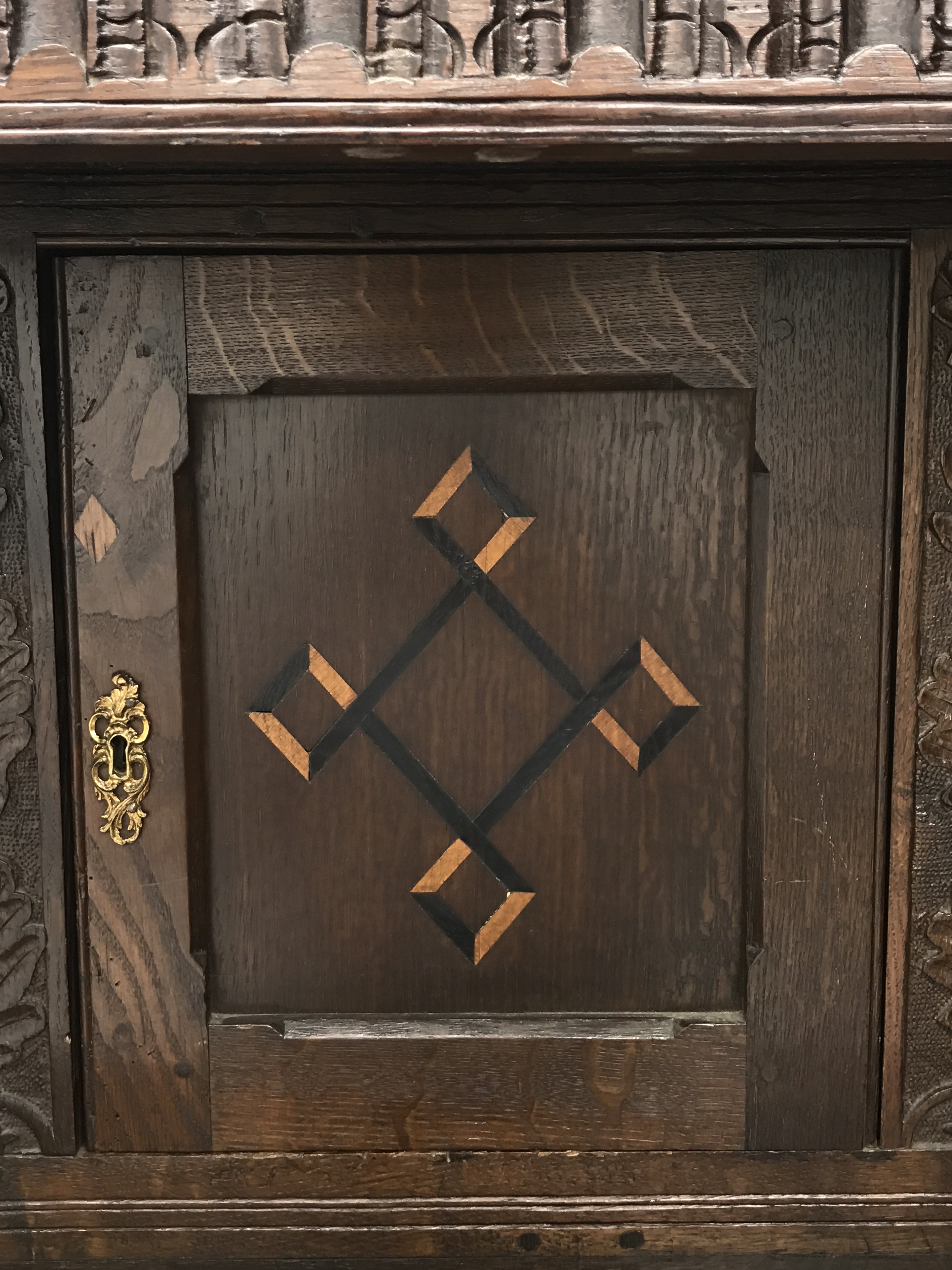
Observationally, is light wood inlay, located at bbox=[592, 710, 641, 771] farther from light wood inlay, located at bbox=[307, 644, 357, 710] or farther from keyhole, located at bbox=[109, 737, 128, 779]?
keyhole, located at bbox=[109, 737, 128, 779]

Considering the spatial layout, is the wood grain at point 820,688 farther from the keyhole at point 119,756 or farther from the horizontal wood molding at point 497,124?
the keyhole at point 119,756

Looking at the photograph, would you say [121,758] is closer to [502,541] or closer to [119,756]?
[119,756]

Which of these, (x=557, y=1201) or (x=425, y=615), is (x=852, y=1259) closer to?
(x=557, y=1201)

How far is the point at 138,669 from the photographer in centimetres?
94

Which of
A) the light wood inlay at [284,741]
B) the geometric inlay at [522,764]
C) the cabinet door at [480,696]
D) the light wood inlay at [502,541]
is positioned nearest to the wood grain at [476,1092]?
the cabinet door at [480,696]

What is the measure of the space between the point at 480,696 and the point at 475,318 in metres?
0.32

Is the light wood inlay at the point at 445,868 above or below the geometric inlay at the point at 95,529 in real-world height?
below

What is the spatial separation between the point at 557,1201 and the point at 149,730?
54cm

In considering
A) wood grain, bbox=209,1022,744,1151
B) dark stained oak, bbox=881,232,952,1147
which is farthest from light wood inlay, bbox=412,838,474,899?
dark stained oak, bbox=881,232,952,1147

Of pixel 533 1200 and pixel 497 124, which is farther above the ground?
pixel 497 124

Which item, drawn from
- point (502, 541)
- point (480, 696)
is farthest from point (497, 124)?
point (480, 696)

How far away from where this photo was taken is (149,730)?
3.09 ft

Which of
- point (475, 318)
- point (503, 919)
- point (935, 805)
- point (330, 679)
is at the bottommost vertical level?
point (503, 919)

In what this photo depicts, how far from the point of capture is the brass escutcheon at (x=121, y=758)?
94cm
